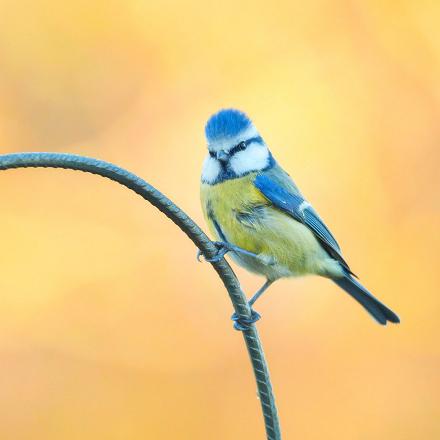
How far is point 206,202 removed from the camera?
2172mm

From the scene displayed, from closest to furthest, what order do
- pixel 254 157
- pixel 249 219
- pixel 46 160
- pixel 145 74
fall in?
pixel 46 160 < pixel 249 219 < pixel 254 157 < pixel 145 74

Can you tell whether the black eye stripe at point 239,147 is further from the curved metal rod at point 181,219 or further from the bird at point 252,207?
the curved metal rod at point 181,219

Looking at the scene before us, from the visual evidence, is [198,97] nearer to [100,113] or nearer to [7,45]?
[100,113]

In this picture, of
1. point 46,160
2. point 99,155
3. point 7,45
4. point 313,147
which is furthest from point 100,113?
point 46,160

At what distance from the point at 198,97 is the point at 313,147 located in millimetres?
467

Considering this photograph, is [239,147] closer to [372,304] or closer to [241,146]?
[241,146]

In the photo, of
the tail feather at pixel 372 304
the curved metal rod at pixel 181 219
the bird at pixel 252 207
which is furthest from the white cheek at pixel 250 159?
the curved metal rod at pixel 181 219

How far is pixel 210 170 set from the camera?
219cm

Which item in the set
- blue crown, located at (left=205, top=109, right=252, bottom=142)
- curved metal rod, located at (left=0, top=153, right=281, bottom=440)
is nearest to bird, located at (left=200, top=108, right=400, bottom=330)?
blue crown, located at (left=205, top=109, right=252, bottom=142)

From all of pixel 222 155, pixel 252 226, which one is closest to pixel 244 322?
pixel 252 226

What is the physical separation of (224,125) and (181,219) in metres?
0.78

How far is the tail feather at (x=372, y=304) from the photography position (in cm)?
246

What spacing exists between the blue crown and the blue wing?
0.14 metres

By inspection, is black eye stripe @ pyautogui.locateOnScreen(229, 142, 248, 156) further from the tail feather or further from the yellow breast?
the tail feather
